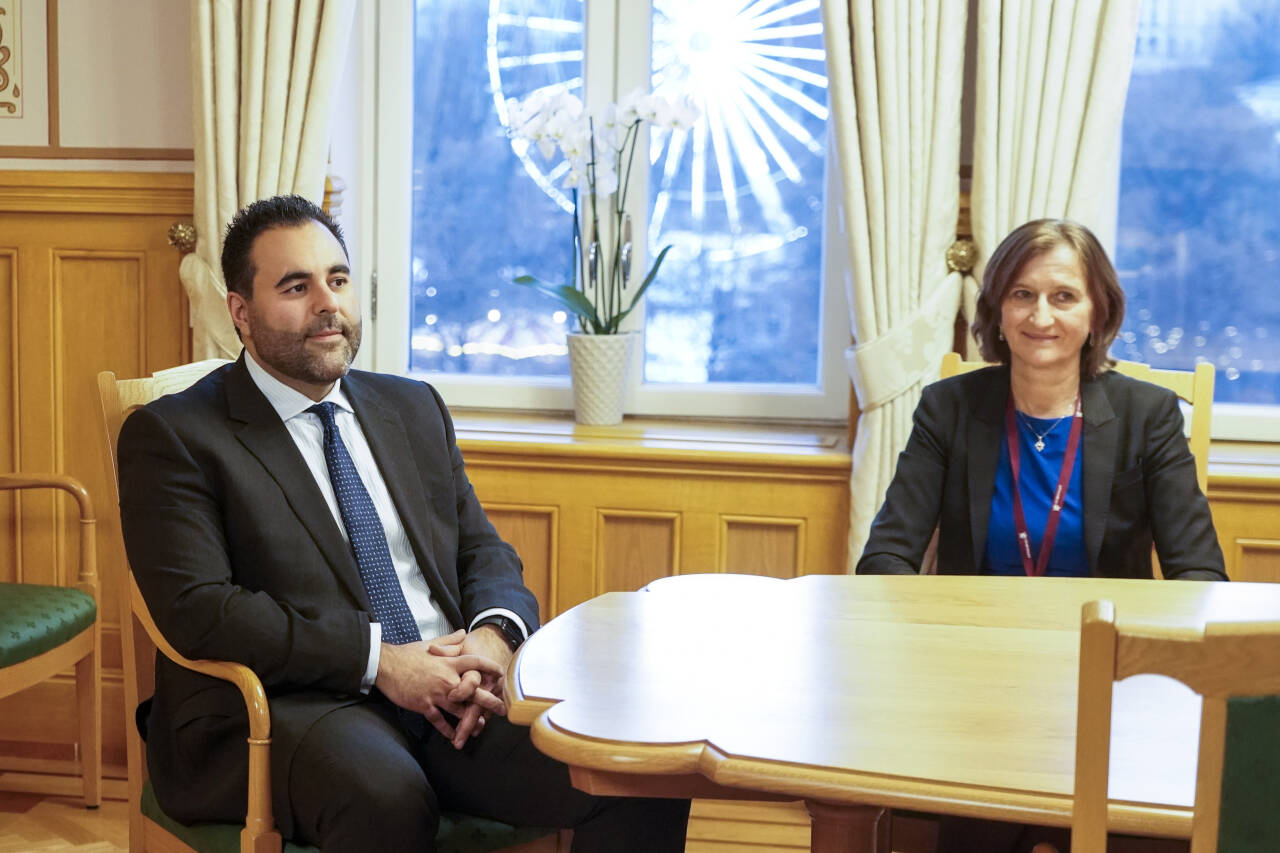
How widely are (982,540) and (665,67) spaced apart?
1.59 metres

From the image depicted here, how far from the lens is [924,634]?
1.66 metres

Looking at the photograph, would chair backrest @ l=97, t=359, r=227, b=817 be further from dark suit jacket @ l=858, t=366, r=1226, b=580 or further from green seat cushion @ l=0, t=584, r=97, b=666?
dark suit jacket @ l=858, t=366, r=1226, b=580

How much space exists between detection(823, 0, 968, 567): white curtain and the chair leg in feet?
Answer: 5.66

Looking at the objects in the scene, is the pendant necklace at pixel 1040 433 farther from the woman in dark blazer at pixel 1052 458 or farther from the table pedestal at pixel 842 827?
the table pedestal at pixel 842 827

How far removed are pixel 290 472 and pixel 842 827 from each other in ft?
3.34

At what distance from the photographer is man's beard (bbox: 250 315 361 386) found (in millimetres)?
2049

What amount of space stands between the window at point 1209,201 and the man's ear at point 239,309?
208 cm

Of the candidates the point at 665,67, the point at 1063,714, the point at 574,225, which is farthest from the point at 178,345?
the point at 1063,714

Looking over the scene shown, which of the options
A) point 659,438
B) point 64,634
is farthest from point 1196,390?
point 64,634

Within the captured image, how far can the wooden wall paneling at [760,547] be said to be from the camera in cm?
300

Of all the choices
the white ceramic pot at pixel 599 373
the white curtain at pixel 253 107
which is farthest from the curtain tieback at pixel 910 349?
the white curtain at pixel 253 107

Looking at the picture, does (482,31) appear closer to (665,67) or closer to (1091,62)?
(665,67)

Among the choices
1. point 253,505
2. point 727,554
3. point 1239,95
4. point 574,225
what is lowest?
point 727,554

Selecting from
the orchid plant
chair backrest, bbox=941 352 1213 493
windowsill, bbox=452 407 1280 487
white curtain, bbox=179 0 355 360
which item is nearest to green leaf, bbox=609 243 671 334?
the orchid plant
